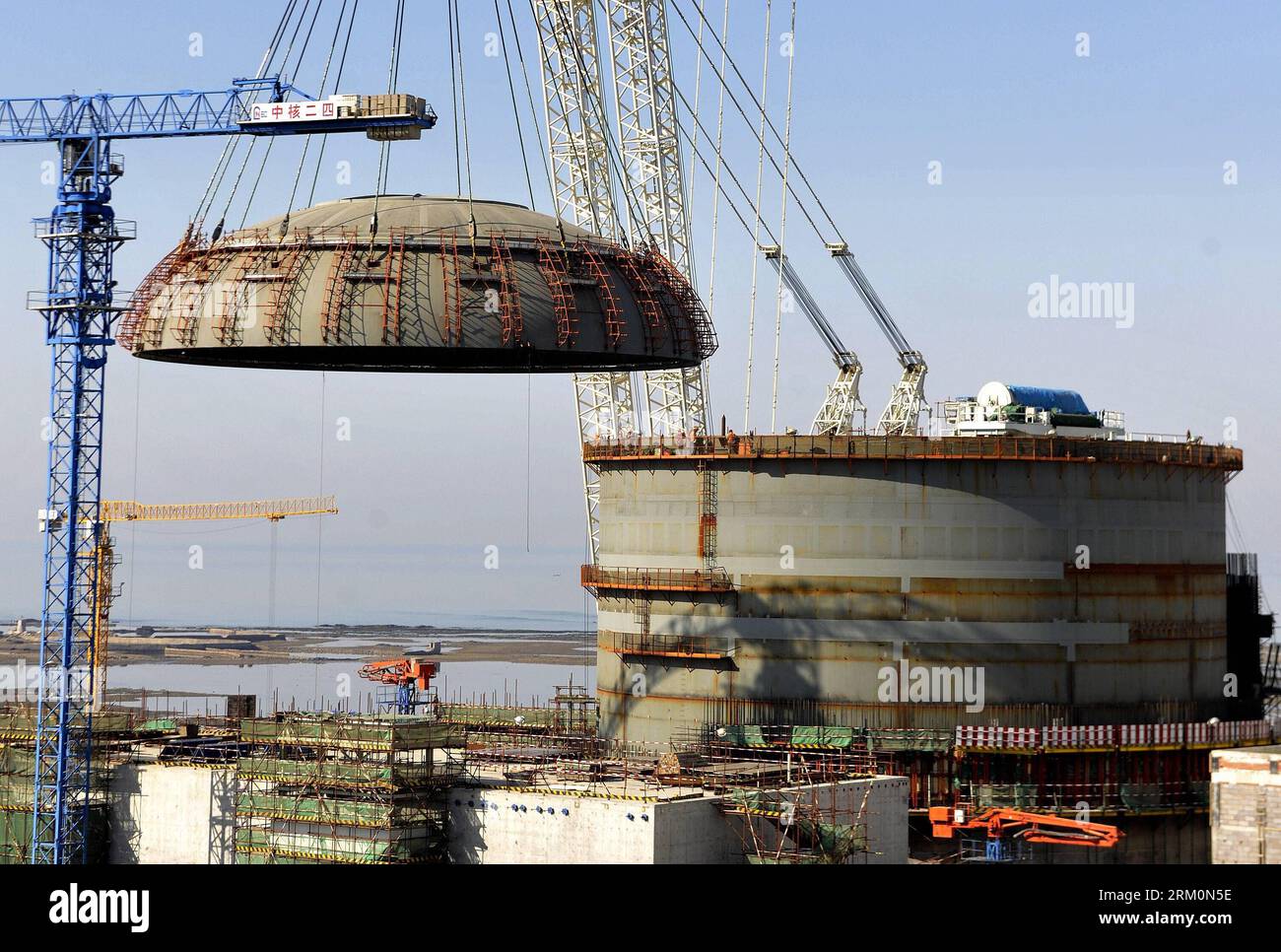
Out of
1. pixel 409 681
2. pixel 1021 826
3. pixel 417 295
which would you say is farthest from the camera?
pixel 409 681

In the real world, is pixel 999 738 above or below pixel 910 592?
below

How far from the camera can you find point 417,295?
84625mm

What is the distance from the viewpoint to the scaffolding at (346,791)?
84125 millimetres

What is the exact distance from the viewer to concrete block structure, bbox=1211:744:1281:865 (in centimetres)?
8319

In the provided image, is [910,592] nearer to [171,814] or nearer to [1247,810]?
[1247,810]

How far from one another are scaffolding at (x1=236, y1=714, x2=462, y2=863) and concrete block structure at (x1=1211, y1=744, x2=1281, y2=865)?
103 feet

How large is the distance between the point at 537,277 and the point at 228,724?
1255 inches

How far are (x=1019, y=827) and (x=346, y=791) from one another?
33.4 meters

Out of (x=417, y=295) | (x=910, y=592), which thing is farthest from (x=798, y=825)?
(x=417, y=295)

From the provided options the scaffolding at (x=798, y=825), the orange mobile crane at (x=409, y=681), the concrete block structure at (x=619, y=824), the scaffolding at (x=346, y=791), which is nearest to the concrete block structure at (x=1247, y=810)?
the concrete block structure at (x=619, y=824)

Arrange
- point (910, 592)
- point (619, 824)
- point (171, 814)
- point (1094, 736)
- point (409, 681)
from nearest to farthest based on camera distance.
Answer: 1. point (619, 824)
2. point (171, 814)
3. point (1094, 736)
4. point (910, 592)
5. point (409, 681)

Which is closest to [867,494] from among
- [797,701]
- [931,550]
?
[931,550]

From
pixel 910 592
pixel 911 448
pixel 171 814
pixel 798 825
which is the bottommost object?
pixel 171 814
